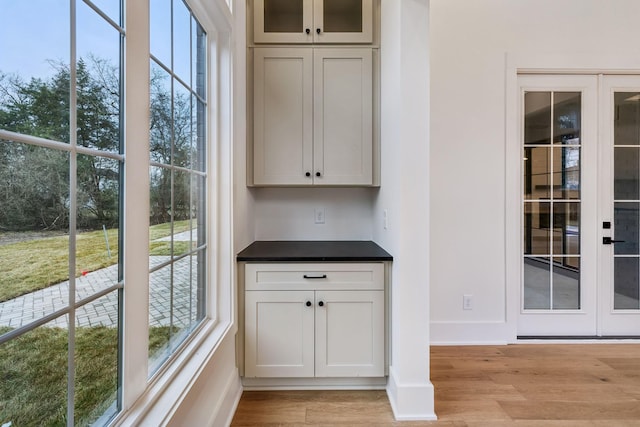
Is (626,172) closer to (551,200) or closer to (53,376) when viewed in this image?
(551,200)

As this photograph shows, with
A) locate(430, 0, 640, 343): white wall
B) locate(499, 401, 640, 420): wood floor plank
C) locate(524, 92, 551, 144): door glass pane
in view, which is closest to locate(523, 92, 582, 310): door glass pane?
locate(524, 92, 551, 144): door glass pane

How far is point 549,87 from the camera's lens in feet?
8.57

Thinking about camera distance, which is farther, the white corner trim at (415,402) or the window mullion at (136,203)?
the white corner trim at (415,402)

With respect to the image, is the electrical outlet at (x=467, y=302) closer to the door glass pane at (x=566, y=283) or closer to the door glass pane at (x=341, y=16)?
the door glass pane at (x=566, y=283)

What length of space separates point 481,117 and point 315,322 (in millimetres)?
2067

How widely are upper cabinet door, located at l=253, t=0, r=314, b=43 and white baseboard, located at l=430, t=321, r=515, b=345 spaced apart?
96.3 inches

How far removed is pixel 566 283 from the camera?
2.64m

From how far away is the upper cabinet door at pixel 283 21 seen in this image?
7.11 ft

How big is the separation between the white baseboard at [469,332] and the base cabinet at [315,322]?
88 centimetres

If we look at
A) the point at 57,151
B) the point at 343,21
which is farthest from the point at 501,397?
the point at 343,21

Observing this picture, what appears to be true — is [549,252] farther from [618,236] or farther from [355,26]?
[355,26]

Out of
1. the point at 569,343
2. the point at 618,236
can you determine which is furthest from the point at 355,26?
the point at 569,343

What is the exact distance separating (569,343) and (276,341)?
2425 millimetres

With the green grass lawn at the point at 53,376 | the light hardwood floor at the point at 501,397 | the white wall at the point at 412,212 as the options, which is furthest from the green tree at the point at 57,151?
the light hardwood floor at the point at 501,397
